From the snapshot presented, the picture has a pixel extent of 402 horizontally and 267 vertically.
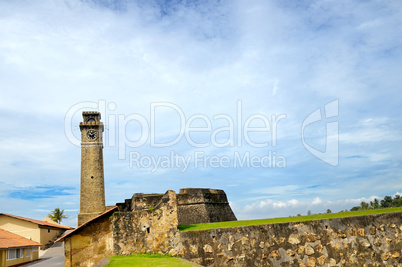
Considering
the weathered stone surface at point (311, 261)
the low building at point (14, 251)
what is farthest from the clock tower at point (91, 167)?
the weathered stone surface at point (311, 261)

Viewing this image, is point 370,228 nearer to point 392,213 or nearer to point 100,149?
point 392,213

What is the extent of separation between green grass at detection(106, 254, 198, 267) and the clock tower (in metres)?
31.1

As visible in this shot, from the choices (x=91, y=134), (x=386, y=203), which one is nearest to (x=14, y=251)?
(x=91, y=134)

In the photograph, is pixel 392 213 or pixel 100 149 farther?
pixel 100 149

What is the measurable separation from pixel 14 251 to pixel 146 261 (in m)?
22.7

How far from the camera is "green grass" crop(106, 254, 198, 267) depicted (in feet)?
33.0

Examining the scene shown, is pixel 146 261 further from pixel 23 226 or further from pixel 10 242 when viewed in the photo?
pixel 23 226

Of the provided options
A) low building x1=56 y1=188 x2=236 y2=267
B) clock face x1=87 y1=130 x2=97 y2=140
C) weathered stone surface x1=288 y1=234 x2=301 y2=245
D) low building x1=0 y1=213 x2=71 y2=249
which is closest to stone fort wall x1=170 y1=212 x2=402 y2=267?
weathered stone surface x1=288 y1=234 x2=301 y2=245

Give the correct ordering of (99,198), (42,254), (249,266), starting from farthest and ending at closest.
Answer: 1. (99,198)
2. (42,254)
3. (249,266)

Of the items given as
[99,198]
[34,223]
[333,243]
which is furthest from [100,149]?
[333,243]

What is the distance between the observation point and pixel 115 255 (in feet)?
39.5

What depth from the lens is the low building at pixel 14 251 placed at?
25922mm

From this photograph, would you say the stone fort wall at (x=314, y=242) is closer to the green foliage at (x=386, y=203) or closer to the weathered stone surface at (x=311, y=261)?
the weathered stone surface at (x=311, y=261)

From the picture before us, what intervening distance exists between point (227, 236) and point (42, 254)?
32.7 meters
